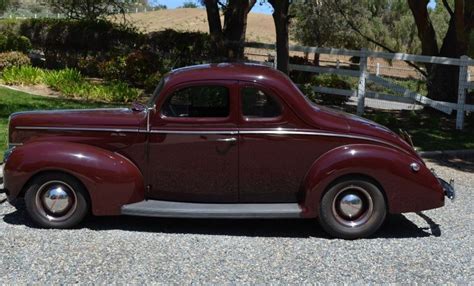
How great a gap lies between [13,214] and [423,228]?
4.23 metres

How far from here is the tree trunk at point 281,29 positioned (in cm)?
1415

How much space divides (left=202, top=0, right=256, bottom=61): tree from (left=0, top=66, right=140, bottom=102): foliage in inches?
136

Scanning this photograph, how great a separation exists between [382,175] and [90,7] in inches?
902

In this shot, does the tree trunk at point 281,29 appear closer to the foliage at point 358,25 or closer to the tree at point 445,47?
the tree at point 445,47

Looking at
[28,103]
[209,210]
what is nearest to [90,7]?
[28,103]

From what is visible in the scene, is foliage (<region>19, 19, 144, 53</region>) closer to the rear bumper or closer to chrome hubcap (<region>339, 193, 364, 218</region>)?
chrome hubcap (<region>339, 193, 364, 218</region>)

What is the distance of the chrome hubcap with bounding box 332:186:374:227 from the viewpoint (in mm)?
5816

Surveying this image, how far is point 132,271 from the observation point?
193 inches

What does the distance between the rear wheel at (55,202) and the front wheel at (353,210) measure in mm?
2297

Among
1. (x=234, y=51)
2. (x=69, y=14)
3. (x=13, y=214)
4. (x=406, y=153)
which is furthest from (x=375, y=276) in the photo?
(x=69, y=14)

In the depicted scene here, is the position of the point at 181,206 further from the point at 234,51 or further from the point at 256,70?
the point at 234,51

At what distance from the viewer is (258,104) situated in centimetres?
590

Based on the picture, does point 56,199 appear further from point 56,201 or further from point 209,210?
point 209,210

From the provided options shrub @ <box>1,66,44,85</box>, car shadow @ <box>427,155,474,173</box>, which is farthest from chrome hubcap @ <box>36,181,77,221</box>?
shrub @ <box>1,66,44,85</box>
